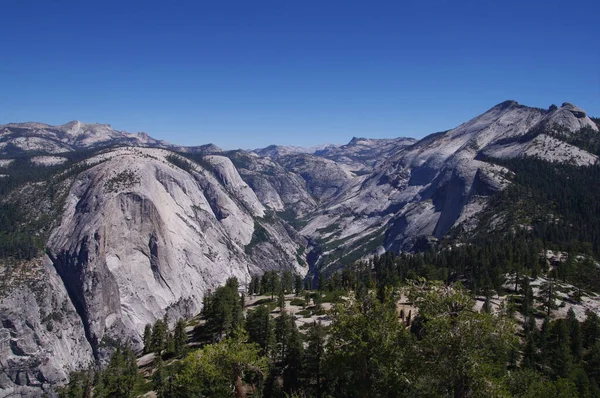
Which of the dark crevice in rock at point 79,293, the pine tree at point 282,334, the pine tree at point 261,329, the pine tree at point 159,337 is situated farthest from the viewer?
the dark crevice in rock at point 79,293

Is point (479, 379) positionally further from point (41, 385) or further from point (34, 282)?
point (34, 282)

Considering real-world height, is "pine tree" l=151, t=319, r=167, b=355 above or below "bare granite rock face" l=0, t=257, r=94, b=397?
above

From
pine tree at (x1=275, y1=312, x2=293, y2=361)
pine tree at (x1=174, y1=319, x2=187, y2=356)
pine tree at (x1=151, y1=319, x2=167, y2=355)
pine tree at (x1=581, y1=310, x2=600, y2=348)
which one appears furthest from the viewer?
pine tree at (x1=151, y1=319, x2=167, y2=355)

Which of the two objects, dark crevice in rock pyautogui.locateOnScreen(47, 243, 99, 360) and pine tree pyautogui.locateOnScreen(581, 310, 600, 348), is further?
dark crevice in rock pyautogui.locateOnScreen(47, 243, 99, 360)

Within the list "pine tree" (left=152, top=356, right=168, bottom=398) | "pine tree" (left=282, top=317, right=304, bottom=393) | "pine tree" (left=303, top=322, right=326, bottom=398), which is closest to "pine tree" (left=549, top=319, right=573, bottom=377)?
"pine tree" (left=303, top=322, right=326, bottom=398)

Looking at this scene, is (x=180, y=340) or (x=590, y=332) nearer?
(x=590, y=332)

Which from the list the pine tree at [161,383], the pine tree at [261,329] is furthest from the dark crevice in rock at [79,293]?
the pine tree at [261,329]

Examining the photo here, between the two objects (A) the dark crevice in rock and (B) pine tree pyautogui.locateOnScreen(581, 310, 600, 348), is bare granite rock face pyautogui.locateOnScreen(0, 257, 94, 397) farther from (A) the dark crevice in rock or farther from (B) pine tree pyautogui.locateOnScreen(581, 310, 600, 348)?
(B) pine tree pyautogui.locateOnScreen(581, 310, 600, 348)

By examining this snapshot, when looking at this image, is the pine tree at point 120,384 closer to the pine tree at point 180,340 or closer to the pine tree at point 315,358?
the pine tree at point 180,340

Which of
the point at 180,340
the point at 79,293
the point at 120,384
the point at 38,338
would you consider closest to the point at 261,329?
the point at 180,340

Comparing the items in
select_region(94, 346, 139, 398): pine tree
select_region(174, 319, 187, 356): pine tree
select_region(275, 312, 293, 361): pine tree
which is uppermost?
select_region(275, 312, 293, 361): pine tree

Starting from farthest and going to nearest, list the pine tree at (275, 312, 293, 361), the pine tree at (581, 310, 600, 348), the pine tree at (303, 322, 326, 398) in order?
the pine tree at (581, 310, 600, 348)
the pine tree at (275, 312, 293, 361)
the pine tree at (303, 322, 326, 398)

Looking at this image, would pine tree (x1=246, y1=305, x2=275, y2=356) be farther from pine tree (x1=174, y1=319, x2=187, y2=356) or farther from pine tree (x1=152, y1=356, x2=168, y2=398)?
pine tree (x1=152, y1=356, x2=168, y2=398)

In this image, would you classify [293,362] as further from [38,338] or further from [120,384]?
[38,338]
